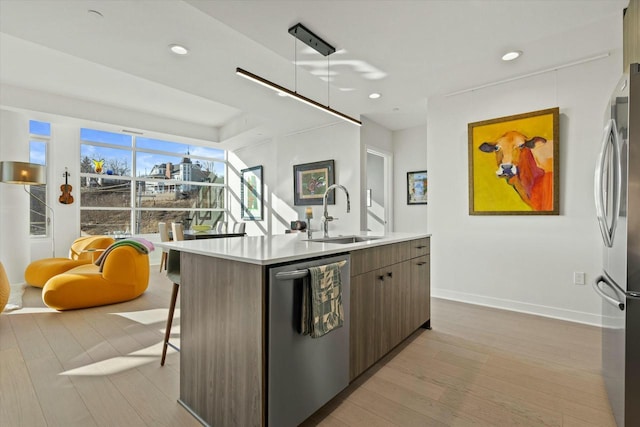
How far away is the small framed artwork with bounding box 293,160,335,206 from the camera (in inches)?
207

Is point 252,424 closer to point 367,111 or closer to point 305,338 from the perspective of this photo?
point 305,338

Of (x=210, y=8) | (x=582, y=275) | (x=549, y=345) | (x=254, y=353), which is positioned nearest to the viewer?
(x=254, y=353)

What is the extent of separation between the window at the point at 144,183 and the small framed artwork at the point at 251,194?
3.06 feet

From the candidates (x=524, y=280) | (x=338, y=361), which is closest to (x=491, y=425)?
(x=338, y=361)

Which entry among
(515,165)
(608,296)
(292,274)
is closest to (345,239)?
(292,274)

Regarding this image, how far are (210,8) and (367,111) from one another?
2.87 meters

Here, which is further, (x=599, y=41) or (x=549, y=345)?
(x=599, y=41)

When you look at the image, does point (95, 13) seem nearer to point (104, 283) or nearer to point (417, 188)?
point (104, 283)

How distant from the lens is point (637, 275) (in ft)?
4.48

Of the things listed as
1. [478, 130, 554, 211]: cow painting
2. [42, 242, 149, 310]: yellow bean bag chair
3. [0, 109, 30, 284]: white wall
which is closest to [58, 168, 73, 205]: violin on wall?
[0, 109, 30, 284]: white wall

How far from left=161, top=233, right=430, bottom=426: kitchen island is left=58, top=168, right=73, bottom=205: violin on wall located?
5.33m

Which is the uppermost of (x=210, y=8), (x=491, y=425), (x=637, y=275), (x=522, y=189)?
(x=210, y=8)

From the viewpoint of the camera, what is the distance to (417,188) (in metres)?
5.56

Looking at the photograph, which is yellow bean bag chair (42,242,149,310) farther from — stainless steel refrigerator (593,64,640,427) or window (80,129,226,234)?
stainless steel refrigerator (593,64,640,427)
